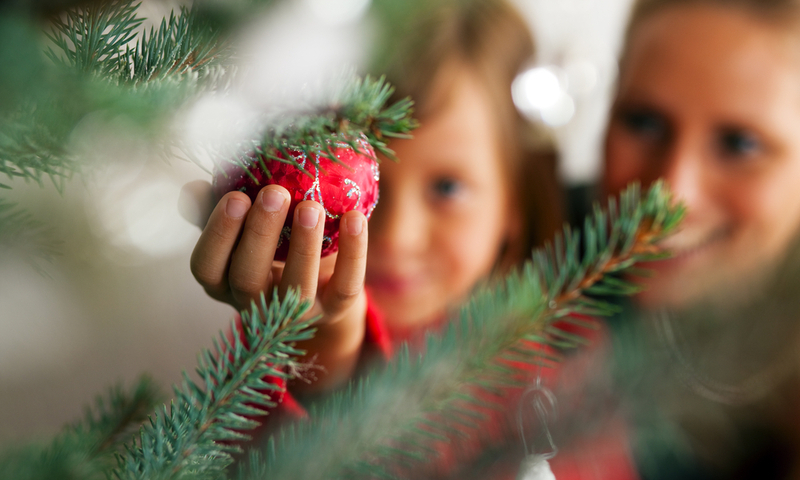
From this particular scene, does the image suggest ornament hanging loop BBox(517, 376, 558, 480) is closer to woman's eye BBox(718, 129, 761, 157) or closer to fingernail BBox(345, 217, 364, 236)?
fingernail BBox(345, 217, 364, 236)

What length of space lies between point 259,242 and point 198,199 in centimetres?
9

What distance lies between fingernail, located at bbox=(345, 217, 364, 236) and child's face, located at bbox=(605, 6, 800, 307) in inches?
25.0

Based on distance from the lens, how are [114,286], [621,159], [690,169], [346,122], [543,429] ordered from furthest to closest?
[621,159], [690,169], [114,286], [543,429], [346,122]

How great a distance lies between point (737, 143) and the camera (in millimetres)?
797

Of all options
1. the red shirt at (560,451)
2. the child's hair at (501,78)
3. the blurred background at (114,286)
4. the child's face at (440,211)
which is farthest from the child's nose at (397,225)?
the red shirt at (560,451)

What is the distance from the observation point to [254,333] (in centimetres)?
20

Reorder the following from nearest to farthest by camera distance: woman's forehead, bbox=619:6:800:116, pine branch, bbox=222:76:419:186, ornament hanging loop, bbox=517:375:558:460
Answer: pine branch, bbox=222:76:419:186, ornament hanging loop, bbox=517:375:558:460, woman's forehead, bbox=619:6:800:116

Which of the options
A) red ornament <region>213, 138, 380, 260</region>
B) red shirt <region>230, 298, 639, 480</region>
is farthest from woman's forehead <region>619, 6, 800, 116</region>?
red ornament <region>213, 138, 380, 260</region>

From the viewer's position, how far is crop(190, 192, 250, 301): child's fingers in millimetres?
231

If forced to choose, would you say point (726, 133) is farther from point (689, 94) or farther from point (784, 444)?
point (784, 444)

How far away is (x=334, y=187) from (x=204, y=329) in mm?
691

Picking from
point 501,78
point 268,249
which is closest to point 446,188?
point 501,78

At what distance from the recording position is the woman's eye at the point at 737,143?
2.55ft

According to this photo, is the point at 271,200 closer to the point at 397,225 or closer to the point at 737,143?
the point at 397,225
